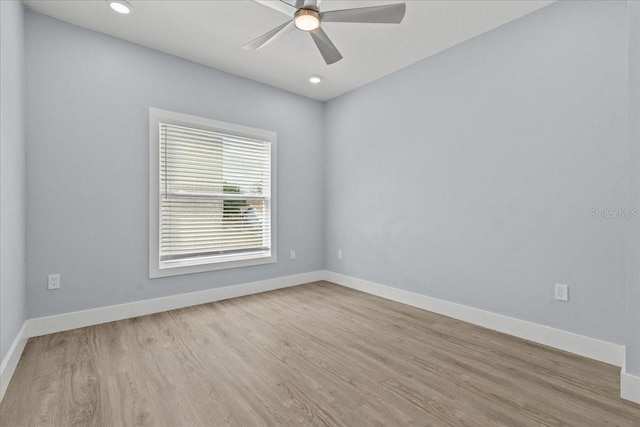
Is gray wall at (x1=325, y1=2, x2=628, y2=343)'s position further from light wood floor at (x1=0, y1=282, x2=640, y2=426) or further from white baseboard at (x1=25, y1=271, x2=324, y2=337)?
white baseboard at (x1=25, y1=271, x2=324, y2=337)

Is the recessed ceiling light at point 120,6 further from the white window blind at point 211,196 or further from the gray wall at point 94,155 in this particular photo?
the white window blind at point 211,196

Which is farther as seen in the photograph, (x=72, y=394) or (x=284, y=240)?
(x=284, y=240)

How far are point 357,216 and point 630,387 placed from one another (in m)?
2.92

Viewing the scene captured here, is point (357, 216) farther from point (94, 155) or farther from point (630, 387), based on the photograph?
point (94, 155)

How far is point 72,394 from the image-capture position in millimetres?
1759

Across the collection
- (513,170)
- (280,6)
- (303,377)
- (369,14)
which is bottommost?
Answer: (303,377)

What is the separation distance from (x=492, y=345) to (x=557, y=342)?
0.49 m

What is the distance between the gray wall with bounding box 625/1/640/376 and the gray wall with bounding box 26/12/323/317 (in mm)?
3543

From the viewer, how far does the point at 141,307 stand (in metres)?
3.06

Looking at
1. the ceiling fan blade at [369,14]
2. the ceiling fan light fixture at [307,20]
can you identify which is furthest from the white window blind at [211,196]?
the ceiling fan blade at [369,14]

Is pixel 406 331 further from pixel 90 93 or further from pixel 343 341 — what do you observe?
pixel 90 93

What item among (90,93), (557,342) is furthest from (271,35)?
(557,342)

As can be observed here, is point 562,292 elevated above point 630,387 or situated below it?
above

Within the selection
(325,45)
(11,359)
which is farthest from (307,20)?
(11,359)
